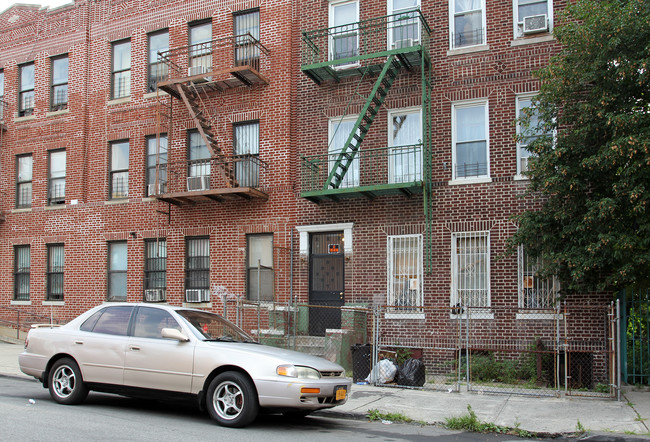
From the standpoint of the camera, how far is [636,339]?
13234 mm

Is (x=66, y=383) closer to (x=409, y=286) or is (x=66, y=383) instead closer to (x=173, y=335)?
(x=173, y=335)

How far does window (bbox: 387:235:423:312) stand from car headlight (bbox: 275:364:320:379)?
7.22 metres

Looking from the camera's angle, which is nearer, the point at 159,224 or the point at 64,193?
the point at 159,224

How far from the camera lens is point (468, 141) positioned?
15.5 m

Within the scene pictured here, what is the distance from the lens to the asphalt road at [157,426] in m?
7.59

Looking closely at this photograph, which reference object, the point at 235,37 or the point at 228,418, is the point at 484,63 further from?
the point at 228,418

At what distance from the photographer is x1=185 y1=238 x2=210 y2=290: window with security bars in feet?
59.9

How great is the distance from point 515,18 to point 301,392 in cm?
1101

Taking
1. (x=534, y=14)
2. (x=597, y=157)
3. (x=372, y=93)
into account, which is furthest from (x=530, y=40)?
(x=597, y=157)

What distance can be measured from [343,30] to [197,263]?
7513mm

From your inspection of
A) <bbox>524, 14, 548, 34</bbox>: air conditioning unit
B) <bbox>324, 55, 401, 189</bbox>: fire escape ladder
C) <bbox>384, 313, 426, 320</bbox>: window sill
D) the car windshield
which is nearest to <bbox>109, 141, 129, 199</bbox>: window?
<bbox>324, 55, 401, 189</bbox>: fire escape ladder

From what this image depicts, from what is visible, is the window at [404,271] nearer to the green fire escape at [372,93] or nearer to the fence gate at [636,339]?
the green fire escape at [372,93]

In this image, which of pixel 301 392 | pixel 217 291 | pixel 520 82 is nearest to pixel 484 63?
pixel 520 82

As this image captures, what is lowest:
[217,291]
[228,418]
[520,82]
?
[228,418]
